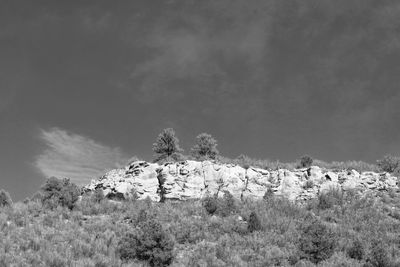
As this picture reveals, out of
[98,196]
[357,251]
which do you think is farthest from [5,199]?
[357,251]

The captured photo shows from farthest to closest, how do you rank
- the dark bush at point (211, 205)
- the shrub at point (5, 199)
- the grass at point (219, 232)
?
the shrub at point (5, 199)
the dark bush at point (211, 205)
the grass at point (219, 232)

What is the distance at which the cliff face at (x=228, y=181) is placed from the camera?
97.4ft

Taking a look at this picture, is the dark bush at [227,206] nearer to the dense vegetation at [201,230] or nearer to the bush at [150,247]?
the dense vegetation at [201,230]

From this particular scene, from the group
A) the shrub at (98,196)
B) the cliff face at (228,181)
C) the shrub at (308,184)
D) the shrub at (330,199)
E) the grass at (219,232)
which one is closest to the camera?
the grass at (219,232)

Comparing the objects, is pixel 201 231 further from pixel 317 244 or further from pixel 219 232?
pixel 317 244

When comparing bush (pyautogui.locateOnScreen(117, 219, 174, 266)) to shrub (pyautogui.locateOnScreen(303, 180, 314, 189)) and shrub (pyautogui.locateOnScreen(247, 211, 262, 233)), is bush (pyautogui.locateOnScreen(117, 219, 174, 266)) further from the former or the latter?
shrub (pyautogui.locateOnScreen(303, 180, 314, 189))

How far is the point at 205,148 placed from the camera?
36.4 meters

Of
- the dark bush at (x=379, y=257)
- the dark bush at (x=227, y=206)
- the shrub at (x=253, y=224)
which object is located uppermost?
the dark bush at (x=227, y=206)

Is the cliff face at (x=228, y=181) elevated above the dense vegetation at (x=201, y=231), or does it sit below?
above

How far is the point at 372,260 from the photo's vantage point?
707 inches

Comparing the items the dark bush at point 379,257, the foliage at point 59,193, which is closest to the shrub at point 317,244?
the dark bush at point 379,257

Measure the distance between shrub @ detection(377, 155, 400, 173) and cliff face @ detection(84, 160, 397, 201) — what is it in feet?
12.5

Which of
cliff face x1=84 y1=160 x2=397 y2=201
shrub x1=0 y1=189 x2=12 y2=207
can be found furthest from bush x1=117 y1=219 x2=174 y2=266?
shrub x1=0 y1=189 x2=12 y2=207

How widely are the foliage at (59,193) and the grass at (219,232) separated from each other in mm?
640
